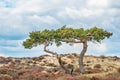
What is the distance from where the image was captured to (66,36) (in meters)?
52.8

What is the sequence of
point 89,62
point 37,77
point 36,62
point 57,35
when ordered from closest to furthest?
point 37,77 < point 57,35 < point 89,62 < point 36,62

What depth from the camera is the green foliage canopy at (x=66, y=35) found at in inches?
2073

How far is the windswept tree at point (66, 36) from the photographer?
52.7 meters

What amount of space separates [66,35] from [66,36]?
0.28 m

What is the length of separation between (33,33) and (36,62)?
24.1 m

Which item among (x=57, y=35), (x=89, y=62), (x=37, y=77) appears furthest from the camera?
(x=89, y=62)

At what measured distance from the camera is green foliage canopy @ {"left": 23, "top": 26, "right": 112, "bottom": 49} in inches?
2073

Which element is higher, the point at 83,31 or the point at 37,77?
the point at 83,31

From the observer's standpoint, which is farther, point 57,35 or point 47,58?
point 47,58

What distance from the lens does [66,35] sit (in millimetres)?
52594

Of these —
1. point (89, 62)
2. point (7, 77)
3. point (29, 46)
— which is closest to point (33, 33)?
point (29, 46)

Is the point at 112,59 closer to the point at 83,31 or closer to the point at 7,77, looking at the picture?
the point at 83,31

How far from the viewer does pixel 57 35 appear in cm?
5306

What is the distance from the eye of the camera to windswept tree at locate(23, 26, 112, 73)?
5266cm
